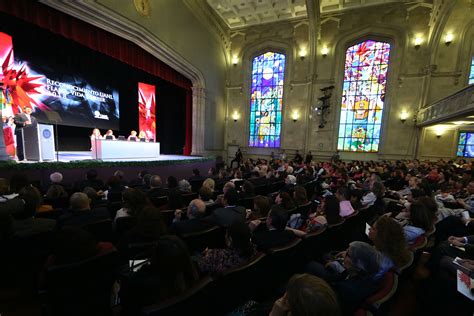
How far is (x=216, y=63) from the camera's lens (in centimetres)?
1284

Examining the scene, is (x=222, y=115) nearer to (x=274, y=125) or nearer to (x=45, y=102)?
(x=274, y=125)

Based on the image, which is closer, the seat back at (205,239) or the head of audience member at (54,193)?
the seat back at (205,239)

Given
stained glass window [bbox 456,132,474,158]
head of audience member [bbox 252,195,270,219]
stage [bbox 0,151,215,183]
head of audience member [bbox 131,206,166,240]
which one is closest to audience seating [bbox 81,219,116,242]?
head of audience member [bbox 131,206,166,240]

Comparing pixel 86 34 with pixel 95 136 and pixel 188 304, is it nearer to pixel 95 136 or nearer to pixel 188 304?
pixel 95 136

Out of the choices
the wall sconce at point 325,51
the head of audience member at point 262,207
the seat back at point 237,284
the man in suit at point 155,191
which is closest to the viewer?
the seat back at point 237,284

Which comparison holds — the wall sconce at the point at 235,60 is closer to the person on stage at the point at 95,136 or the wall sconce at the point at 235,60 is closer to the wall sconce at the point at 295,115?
the wall sconce at the point at 295,115

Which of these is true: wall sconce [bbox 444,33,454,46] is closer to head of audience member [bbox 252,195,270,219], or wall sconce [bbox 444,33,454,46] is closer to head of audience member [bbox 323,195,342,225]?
head of audience member [bbox 323,195,342,225]

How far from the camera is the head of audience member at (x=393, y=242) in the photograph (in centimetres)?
157

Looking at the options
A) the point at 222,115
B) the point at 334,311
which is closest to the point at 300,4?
the point at 222,115

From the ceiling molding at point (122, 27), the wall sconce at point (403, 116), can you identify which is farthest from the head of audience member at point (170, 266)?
the wall sconce at point (403, 116)

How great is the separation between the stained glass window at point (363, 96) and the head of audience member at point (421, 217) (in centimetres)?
1028

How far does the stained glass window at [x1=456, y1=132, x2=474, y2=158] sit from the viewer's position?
9.49 meters

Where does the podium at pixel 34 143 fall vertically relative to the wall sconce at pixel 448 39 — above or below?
below

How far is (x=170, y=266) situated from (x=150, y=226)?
72cm
